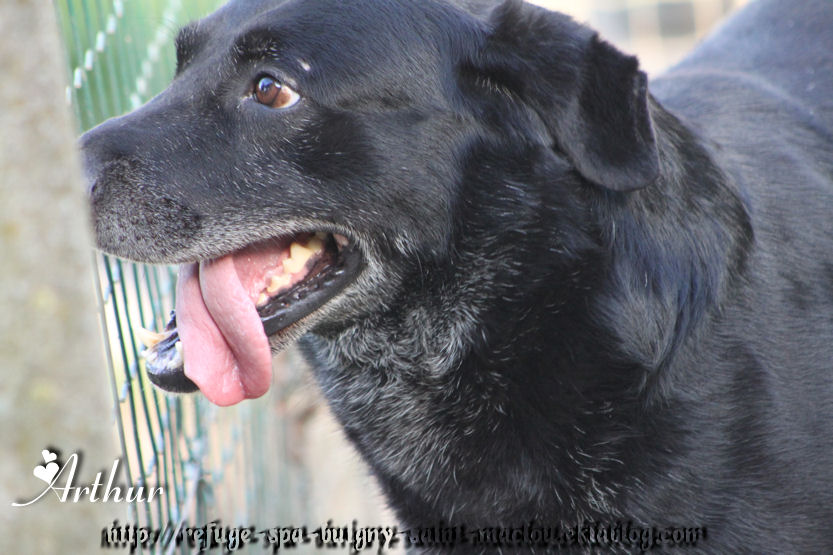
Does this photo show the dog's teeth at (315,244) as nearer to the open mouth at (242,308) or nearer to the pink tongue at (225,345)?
the open mouth at (242,308)

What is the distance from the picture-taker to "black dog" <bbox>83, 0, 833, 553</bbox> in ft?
7.86

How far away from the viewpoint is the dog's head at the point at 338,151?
241 centimetres

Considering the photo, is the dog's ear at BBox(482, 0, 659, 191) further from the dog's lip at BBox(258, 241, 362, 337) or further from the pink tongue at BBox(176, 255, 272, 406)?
the pink tongue at BBox(176, 255, 272, 406)

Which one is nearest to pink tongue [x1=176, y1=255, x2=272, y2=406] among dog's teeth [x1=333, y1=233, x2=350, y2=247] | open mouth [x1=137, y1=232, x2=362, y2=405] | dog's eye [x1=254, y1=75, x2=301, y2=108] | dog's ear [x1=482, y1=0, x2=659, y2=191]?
open mouth [x1=137, y1=232, x2=362, y2=405]

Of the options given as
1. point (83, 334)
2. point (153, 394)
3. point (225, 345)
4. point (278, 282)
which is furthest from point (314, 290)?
point (83, 334)

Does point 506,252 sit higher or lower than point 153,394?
higher

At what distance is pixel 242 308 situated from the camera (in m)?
2.40

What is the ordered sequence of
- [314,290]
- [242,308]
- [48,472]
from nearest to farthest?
[48,472] < [242,308] < [314,290]

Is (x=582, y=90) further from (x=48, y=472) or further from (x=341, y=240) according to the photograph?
(x=48, y=472)

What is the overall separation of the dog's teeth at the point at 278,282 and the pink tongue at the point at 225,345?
0.06 metres

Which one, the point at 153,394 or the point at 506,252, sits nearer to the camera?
the point at 506,252

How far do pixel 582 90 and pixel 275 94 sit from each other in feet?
2.55

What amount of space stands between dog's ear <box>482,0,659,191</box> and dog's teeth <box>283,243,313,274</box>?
68 cm

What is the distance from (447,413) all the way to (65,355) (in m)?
1.32
